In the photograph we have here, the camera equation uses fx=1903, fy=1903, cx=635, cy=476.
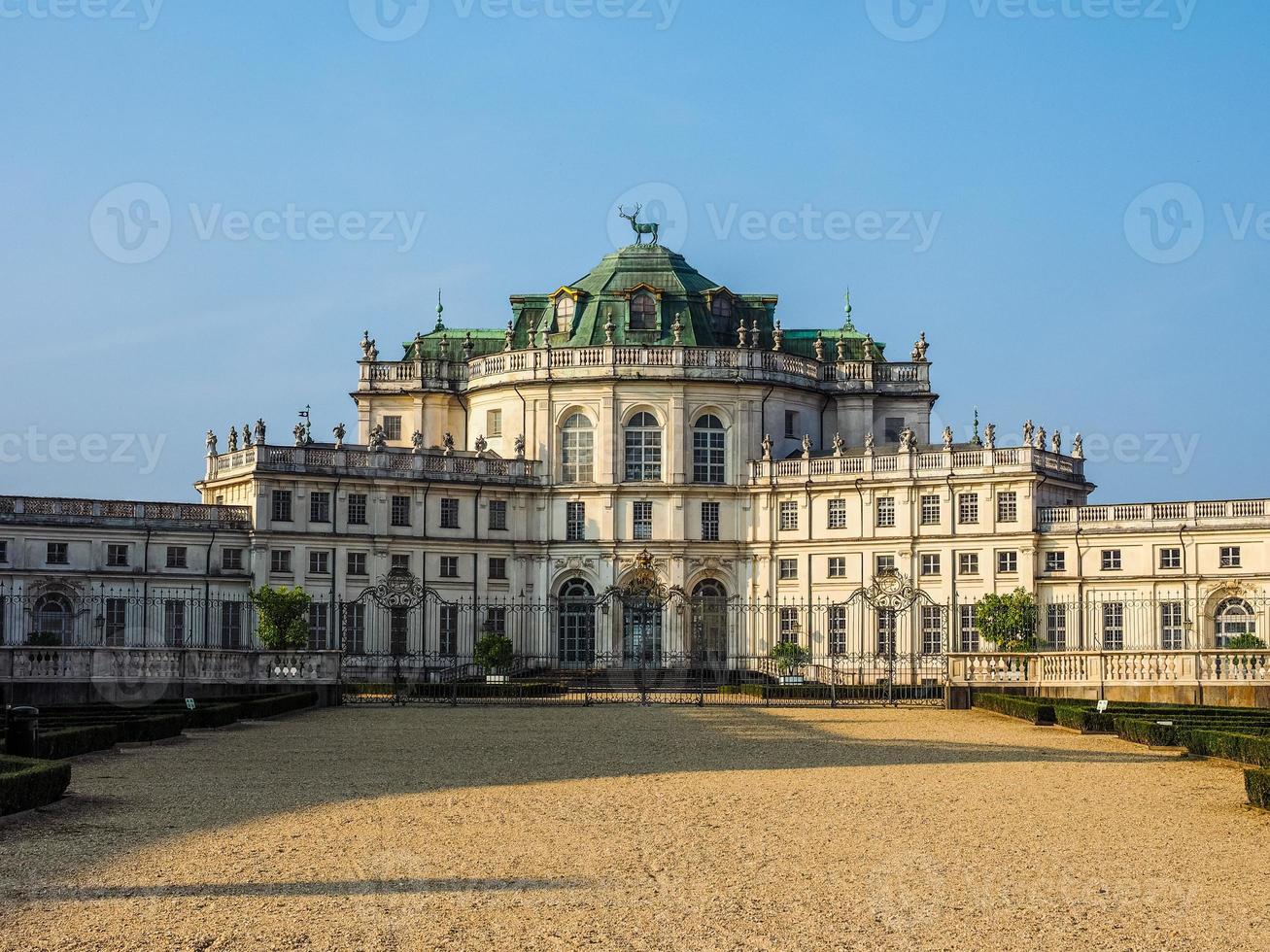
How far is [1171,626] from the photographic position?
251 ft

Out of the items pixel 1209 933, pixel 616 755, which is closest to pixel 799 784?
pixel 616 755

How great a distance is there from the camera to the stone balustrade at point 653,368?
85812mm

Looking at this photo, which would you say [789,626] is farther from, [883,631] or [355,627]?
[355,627]

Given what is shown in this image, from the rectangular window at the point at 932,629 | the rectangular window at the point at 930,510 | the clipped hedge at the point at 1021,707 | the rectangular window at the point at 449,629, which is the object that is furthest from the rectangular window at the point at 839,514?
A: the clipped hedge at the point at 1021,707

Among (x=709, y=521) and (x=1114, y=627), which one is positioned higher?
(x=709, y=521)

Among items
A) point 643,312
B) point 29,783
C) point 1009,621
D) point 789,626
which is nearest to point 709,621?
point 789,626

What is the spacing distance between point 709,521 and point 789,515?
369cm

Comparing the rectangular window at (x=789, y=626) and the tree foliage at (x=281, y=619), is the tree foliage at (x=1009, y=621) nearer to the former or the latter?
the rectangular window at (x=789, y=626)

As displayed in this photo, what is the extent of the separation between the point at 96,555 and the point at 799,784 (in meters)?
56.4

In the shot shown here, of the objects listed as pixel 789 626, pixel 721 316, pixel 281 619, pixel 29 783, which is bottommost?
pixel 29 783

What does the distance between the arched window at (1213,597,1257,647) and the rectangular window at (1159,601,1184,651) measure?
1391mm

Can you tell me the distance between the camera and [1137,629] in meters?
76.8

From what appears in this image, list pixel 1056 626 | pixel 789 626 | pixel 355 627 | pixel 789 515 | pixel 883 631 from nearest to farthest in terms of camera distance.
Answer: pixel 1056 626 → pixel 355 627 → pixel 883 631 → pixel 789 626 → pixel 789 515

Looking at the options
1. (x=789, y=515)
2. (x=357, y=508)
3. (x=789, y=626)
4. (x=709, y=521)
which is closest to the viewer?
(x=357, y=508)
